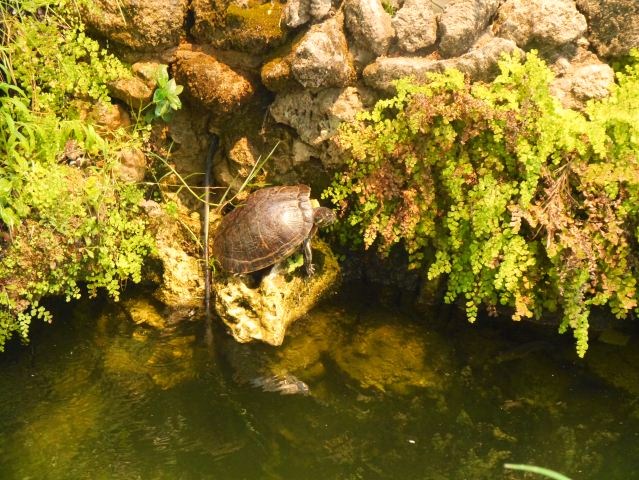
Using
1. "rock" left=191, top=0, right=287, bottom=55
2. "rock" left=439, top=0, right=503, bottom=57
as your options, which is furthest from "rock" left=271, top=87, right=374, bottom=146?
"rock" left=439, top=0, right=503, bottom=57

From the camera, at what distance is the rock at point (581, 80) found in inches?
225

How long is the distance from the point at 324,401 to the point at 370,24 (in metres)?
3.94

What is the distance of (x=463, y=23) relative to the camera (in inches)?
230

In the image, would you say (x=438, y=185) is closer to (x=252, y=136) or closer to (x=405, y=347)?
(x=405, y=347)

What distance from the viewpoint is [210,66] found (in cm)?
650

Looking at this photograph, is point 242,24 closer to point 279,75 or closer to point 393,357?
point 279,75

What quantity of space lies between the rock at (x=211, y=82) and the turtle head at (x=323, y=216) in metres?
1.58

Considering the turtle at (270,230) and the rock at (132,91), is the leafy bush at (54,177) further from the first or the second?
the turtle at (270,230)

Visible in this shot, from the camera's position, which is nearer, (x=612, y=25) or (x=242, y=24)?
(x=612, y=25)

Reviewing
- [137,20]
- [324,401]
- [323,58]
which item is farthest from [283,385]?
[137,20]

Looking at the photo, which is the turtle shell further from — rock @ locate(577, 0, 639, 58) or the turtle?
rock @ locate(577, 0, 639, 58)

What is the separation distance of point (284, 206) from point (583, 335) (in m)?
3.36

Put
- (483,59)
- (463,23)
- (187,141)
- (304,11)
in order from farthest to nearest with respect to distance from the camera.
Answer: (187,141) < (304,11) < (463,23) < (483,59)

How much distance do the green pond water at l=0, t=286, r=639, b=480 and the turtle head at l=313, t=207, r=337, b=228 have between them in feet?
3.71
